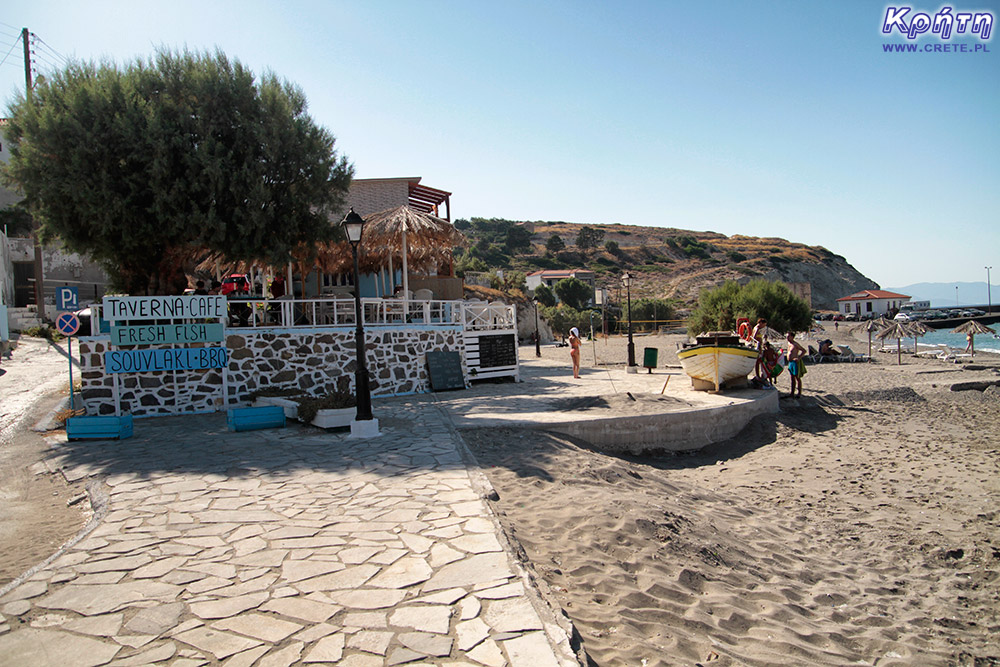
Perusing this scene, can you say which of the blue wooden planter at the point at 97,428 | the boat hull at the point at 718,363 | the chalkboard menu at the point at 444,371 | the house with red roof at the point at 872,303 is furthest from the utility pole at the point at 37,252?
the house with red roof at the point at 872,303

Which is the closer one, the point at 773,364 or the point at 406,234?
the point at 773,364

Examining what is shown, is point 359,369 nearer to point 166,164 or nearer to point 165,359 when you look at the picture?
point 165,359

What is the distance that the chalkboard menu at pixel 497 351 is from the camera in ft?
53.6

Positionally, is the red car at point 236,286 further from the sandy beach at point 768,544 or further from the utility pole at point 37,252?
the sandy beach at point 768,544

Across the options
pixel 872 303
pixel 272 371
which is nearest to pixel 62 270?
pixel 272 371

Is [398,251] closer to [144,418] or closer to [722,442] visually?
[144,418]

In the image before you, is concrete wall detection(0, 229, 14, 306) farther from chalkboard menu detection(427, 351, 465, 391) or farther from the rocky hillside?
the rocky hillside

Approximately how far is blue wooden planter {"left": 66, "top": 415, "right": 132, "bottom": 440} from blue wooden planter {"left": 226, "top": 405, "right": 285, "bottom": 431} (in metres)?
1.56

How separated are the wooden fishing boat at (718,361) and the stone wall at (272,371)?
632cm

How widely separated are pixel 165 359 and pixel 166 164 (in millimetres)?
3951

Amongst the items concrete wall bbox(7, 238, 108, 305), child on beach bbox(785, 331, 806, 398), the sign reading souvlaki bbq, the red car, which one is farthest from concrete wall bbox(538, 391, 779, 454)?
concrete wall bbox(7, 238, 108, 305)

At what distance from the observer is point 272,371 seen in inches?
505

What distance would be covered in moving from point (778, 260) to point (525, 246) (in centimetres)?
3861

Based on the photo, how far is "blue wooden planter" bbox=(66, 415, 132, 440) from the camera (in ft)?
29.4
